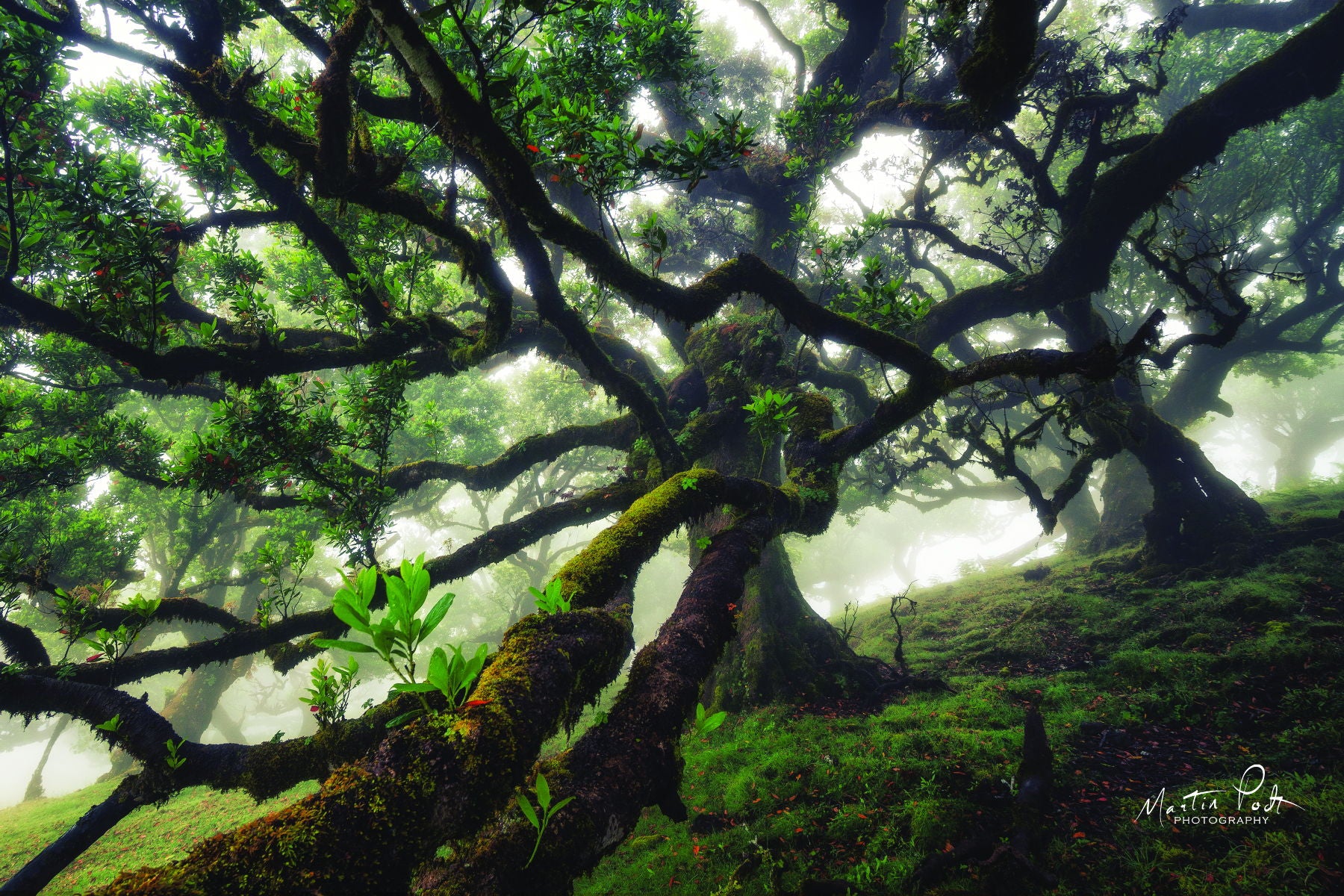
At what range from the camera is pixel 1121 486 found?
1477 cm

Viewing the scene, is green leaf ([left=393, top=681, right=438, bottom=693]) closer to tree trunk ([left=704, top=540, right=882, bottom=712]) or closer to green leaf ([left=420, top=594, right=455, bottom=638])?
green leaf ([left=420, top=594, right=455, bottom=638])

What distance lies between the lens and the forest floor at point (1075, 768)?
322 centimetres

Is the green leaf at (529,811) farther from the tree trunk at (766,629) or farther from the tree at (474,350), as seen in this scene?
the tree trunk at (766,629)

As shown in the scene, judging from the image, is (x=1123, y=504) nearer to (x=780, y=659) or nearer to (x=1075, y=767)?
(x=780, y=659)

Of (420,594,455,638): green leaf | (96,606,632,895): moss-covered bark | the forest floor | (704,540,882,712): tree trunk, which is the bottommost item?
the forest floor

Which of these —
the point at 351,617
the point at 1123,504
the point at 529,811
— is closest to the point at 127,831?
the point at 351,617

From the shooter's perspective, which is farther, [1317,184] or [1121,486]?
[1121,486]

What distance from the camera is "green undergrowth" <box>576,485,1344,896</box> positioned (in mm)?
3207

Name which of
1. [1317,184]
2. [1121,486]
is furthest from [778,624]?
[1317,184]

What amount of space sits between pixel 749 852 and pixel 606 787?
3420 millimetres

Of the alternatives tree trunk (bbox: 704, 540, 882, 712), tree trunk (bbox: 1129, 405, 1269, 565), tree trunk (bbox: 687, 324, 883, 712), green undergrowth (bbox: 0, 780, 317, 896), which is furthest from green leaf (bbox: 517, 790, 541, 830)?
tree trunk (bbox: 1129, 405, 1269, 565)

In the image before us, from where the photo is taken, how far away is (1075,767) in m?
4.29

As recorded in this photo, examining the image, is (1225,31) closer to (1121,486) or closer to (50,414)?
(1121,486)

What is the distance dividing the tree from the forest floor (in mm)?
1598
